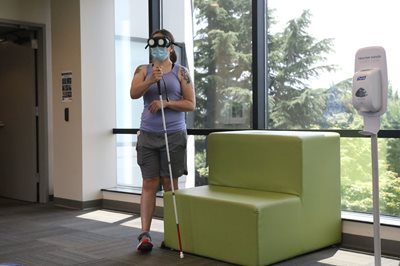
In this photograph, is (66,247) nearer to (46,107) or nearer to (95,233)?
(95,233)

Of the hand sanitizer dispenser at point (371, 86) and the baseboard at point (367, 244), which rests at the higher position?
the hand sanitizer dispenser at point (371, 86)

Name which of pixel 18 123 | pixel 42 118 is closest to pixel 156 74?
pixel 42 118

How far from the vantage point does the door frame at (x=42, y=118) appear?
6074 mm

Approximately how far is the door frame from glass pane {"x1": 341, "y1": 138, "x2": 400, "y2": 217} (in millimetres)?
3598

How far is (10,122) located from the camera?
6.47 m

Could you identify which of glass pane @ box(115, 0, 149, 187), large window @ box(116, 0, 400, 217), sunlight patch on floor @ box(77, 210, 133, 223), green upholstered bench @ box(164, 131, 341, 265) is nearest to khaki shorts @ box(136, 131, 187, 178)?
green upholstered bench @ box(164, 131, 341, 265)

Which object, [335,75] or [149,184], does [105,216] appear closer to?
[149,184]

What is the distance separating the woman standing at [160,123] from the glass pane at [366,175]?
125 centimetres

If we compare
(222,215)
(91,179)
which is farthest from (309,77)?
(91,179)

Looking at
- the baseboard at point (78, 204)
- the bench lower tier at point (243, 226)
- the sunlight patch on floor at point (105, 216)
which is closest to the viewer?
the bench lower tier at point (243, 226)

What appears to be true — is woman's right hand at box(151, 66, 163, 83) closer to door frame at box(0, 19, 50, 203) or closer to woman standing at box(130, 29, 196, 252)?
woman standing at box(130, 29, 196, 252)

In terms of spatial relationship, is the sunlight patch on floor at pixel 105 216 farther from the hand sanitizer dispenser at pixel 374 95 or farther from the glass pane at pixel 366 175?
the hand sanitizer dispenser at pixel 374 95

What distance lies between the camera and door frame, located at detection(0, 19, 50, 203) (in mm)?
6074

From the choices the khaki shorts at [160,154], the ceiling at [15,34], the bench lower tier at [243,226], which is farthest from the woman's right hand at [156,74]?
the ceiling at [15,34]
